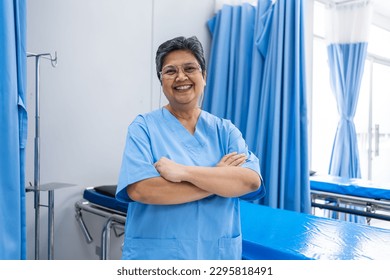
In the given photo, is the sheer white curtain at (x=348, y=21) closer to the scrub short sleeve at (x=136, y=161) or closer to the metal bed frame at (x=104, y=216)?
the metal bed frame at (x=104, y=216)

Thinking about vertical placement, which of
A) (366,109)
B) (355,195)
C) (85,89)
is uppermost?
(85,89)

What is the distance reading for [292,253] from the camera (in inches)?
42.8

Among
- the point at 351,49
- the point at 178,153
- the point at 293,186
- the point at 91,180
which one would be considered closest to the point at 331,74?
the point at 351,49

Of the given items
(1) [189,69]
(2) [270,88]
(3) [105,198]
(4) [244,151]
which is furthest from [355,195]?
(1) [189,69]

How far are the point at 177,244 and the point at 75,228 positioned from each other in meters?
1.19

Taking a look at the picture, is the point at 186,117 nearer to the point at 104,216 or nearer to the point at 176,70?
the point at 176,70

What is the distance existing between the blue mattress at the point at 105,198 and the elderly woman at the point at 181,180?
671 mm

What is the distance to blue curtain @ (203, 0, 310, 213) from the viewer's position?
1981 millimetres

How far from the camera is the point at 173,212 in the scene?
37.6 inches

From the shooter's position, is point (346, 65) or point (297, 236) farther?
point (346, 65)

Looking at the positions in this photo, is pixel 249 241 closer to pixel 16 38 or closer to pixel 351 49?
pixel 16 38

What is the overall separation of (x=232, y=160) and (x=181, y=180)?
0.58ft

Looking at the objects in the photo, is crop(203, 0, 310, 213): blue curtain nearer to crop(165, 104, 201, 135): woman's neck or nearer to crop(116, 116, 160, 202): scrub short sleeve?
crop(165, 104, 201, 135): woman's neck

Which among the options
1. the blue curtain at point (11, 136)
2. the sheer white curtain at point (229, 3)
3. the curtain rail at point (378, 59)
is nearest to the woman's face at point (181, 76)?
the blue curtain at point (11, 136)
